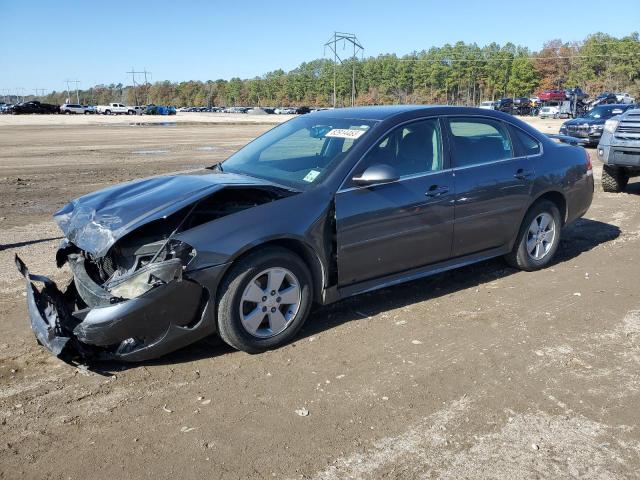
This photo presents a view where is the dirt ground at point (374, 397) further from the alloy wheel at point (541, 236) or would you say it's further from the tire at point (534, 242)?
the alloy wheel at point (541, 236)

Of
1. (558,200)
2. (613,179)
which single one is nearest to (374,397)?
(558,200)

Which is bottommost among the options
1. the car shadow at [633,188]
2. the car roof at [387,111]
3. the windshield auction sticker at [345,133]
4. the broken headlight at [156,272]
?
the car shadow at [633,188]

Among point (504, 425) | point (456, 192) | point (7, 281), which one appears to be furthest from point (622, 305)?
point (7, 281)

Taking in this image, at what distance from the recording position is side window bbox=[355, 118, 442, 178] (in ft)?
15.2

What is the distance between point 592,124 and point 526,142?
17197 millimetres

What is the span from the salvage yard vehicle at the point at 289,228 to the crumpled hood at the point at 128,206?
1cm

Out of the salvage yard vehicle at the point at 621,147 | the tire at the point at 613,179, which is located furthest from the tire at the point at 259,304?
the tire at the point at 613,179

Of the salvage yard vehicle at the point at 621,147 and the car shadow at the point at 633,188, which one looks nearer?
the salvage yard vehicle at the point at 621,147

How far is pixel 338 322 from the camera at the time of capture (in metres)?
4.66

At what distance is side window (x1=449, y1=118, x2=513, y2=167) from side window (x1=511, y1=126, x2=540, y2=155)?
145 mm

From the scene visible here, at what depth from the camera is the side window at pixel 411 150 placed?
463 centimetres

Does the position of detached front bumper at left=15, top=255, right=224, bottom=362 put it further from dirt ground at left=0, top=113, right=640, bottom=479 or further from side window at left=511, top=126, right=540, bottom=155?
side window at left=511, top=126, right=540, bottom=155

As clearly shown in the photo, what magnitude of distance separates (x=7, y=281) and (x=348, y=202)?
3574mm

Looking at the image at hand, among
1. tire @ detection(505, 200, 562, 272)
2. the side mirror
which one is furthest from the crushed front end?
tire @ detection(505, 200, 562, 272)
